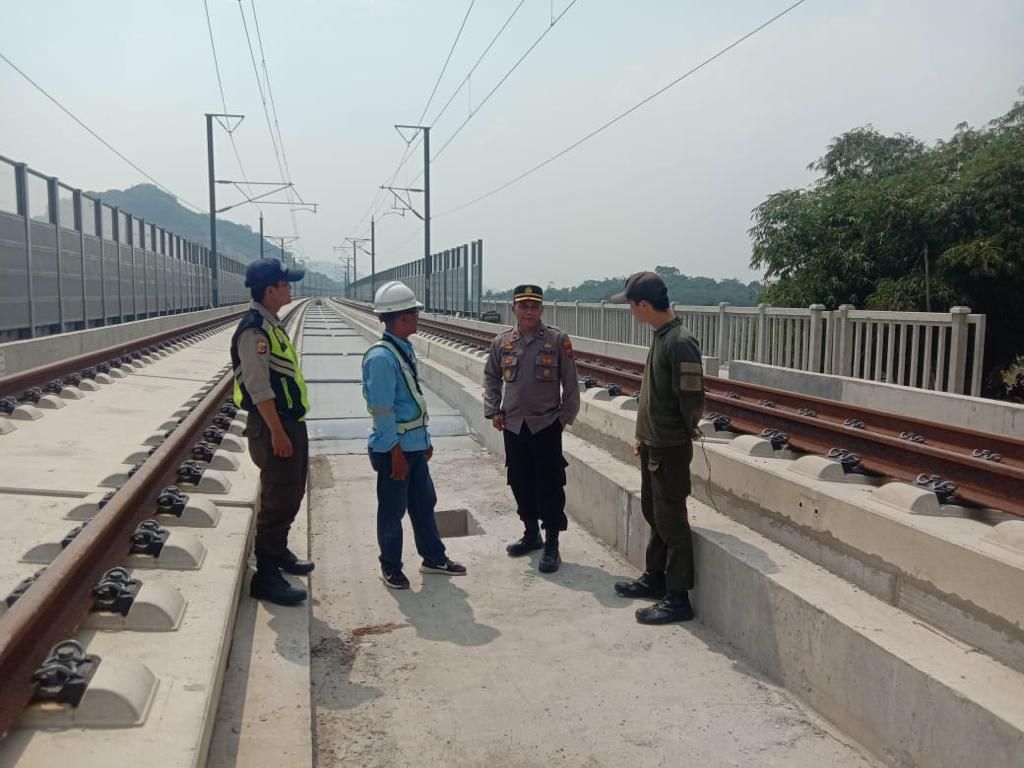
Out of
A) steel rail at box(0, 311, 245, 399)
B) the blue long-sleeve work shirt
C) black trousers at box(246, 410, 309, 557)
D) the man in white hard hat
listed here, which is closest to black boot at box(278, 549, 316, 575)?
black trousers at box(246, 410, 309, 557)

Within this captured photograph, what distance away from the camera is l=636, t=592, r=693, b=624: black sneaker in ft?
15.7

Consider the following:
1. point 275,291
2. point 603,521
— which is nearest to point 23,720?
point 275,291

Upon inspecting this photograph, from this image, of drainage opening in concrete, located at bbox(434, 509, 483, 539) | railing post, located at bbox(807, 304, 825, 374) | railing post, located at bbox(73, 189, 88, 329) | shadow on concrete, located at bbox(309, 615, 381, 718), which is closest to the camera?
shadow on concrete, located at bbox(309, 615, 381, 718)

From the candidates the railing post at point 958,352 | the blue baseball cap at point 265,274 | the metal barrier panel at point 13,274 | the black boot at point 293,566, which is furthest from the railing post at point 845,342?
the metal barrier panel at point 13,274

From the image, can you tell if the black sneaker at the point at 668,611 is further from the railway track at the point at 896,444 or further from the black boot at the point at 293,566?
the black boot at the point at 293,566

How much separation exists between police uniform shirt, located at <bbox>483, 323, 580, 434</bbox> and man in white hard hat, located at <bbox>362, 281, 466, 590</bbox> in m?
0.75

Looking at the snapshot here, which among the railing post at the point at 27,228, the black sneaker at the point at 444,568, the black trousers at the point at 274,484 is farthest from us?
the railing post at the point at 27,228

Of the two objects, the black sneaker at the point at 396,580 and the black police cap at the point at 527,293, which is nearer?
the black sneaker at the point at 396,580

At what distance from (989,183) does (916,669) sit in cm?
1892

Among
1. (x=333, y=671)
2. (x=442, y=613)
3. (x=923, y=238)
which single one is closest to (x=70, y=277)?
(x=442, y=613)

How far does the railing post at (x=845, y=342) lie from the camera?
11188mm

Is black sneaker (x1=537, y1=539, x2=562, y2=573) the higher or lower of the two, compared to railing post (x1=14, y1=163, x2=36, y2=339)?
lower

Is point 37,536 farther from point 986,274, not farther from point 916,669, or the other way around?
point 986,274

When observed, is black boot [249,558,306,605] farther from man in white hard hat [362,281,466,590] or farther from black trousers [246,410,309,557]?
man in white hard hat [362,281,466,590]
